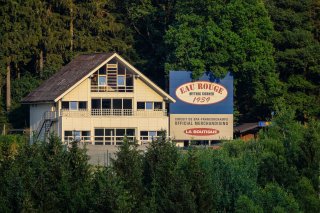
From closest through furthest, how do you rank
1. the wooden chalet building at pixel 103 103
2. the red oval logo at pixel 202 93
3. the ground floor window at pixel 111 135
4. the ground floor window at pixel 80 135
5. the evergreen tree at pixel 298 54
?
the ground floor window at pixel 80 135
the ground floor window at pixel 111 135
the wooden chalet building at pixel 103 103
the red oval logo at pixel 202 93
the evergreen tree at pixel 298 54

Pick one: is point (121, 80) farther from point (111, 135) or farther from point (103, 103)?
point (111, 135)

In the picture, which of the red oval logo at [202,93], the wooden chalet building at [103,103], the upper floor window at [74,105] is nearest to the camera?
the wooden chalet building at [103,103]

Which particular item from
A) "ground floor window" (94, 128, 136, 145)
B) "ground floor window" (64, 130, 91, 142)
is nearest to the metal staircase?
"ground floor window" (64, 130, 91, 142)

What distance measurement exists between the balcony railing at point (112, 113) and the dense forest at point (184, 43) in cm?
410

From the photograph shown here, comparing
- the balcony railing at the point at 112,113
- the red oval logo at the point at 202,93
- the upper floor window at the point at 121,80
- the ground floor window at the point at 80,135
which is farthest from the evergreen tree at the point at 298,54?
the ground floor window at the point at 80,135

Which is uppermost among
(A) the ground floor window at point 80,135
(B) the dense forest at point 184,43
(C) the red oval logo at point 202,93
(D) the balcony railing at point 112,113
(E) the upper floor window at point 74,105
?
(B) the dense forest at point 184,43

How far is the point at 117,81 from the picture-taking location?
101375 mm

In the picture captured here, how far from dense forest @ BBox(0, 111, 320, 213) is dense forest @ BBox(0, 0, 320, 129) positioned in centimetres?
2369

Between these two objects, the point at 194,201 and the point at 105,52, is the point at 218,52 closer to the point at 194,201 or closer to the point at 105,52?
the point at 105,52

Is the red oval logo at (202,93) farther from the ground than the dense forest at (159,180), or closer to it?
farther from the ground

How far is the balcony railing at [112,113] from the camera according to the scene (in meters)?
99.2

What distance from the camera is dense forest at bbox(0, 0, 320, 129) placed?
10444 cm

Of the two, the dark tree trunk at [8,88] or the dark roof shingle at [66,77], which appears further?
the dark tree trunk at [8,88]

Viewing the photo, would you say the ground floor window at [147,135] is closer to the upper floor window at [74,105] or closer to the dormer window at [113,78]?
the dormer window at [113,78]
